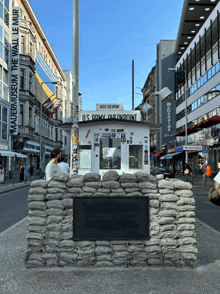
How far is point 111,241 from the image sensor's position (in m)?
4.62

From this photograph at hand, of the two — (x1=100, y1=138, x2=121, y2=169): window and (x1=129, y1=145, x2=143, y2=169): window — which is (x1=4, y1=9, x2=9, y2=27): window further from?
(x1=129, y1=145, x2=143, y2=169): window

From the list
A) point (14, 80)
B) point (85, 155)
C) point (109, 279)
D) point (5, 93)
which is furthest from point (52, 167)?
point (14, 80)

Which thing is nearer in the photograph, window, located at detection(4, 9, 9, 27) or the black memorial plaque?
the black memorial plaque

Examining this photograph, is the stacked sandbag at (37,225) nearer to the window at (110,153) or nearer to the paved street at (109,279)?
the paved street at (109,279)

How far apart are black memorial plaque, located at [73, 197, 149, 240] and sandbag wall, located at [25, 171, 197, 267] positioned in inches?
2.9

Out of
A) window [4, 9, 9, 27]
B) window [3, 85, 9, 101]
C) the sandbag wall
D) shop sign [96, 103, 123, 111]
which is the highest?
window [4, 9, 9, 27]

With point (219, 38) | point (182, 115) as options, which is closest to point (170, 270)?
point (219, 38)

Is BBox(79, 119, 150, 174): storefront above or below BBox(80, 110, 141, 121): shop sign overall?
below

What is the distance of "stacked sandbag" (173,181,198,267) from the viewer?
4.55m

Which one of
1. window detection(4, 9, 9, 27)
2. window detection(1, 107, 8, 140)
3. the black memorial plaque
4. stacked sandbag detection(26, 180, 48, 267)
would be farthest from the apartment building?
stacked sandbag detection(26, 180, 48, 267)

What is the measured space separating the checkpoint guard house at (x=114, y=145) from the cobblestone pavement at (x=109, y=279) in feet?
15.7

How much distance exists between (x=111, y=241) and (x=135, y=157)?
5.21 meters

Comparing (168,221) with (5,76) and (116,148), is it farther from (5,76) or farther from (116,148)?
(5,76)

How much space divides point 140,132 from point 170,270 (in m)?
5.74
